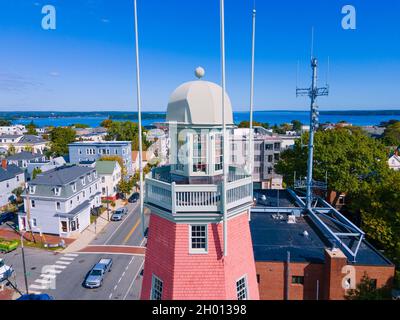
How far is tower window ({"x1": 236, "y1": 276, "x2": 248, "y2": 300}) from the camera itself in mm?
10320

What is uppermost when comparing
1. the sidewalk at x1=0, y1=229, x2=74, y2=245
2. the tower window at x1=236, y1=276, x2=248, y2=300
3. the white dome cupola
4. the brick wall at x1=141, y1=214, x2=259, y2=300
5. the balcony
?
the white dome cupola

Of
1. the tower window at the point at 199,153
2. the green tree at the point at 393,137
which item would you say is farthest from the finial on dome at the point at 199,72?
the green tree at the point at 393,137

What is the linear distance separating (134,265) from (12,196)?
36.7 metres

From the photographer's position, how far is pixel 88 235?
39.5 meters

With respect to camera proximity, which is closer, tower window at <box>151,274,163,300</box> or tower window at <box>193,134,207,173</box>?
tower window at <box>193,134,207,173</box>

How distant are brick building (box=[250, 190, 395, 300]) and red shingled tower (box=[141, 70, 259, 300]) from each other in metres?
10.4

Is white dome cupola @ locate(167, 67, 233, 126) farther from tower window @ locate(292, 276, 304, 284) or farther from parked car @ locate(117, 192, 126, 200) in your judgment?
parked car @ locate(117, 192, 126, 200)

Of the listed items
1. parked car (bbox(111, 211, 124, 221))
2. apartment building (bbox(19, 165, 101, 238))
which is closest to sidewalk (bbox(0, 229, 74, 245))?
apartment building (bbox(19, 165, 101, 238))

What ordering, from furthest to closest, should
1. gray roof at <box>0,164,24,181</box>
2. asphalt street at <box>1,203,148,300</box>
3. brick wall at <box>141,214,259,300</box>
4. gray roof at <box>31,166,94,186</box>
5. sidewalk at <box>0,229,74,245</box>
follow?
gray roof at <box>0,164,24,181</box> → gray roof at <box>31,166,94,186</box> → sidewalk at <box>0,229,74,245</box> → asphalt street at <box>1,203,148,300</box> → brick wall at <box>141,214,259,300</box>

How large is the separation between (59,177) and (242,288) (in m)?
37.8

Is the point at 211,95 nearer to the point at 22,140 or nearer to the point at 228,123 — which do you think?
the point at 228,123

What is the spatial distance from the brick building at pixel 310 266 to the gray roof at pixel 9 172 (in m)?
50.7

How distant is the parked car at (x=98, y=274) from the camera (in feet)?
87.8
